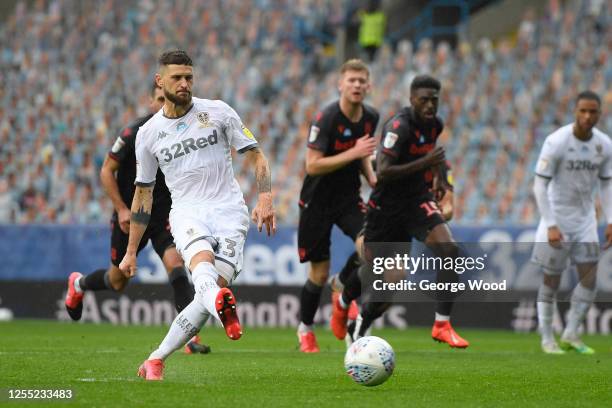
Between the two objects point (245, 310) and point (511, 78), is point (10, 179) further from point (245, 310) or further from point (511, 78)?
point (511, 78)

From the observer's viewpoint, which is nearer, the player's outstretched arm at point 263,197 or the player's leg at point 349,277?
the player's outstretched arm at point 263,197

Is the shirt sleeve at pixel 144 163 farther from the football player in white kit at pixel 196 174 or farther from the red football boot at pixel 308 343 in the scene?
the red football boot at pixel 308 343

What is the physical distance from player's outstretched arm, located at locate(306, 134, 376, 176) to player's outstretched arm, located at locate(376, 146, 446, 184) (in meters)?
0.27

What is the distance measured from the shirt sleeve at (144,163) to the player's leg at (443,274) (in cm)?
335

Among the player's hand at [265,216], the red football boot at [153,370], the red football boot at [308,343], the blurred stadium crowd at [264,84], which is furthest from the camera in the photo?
the blurred stadium crowd at [264,84]

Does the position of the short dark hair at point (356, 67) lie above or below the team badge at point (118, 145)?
above

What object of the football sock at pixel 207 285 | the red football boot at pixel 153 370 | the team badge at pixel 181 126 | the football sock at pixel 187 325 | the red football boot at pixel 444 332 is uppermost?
the team badge at pixel 181 126

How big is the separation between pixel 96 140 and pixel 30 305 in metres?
5.59

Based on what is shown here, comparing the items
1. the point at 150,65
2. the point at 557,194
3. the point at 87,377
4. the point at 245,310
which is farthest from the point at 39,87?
the point at 87,377

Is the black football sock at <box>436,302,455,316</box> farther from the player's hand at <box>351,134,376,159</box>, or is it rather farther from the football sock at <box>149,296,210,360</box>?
the football sock at <box>149,296,210,360</box>

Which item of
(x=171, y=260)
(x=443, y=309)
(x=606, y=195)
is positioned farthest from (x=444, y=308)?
(x=171, y=260)

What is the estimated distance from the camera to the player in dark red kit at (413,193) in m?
11.1

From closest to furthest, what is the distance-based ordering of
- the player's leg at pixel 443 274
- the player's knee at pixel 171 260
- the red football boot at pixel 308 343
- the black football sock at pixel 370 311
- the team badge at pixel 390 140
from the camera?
the player's leg at pixel 443 274, the team badge at pixel 390 140, the black football sock at pixel 370 311, the player's knee at pixel 171 260, the red football boot at pixel 308 343

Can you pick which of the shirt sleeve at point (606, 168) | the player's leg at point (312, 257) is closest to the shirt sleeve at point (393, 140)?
the player's leg at point (312, 257)
